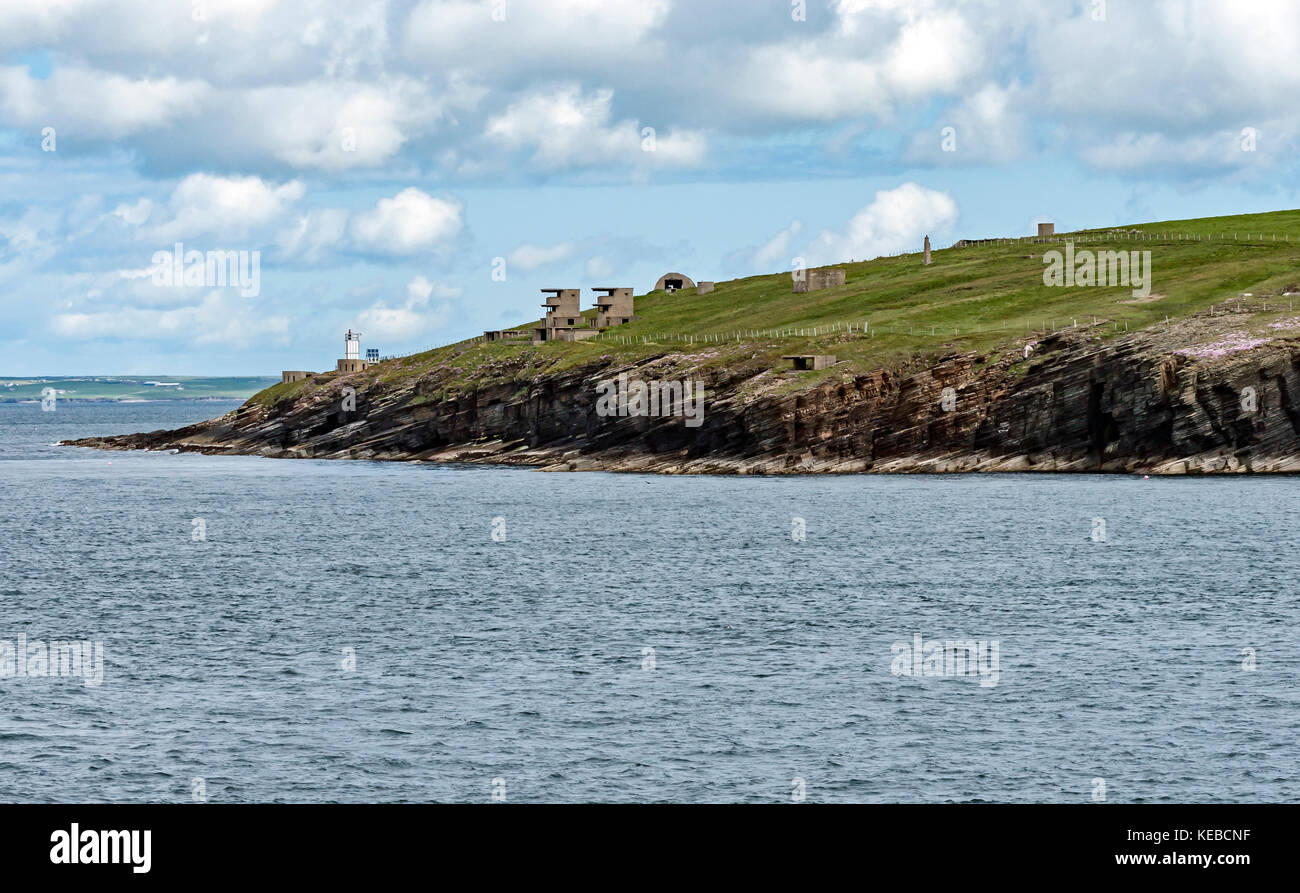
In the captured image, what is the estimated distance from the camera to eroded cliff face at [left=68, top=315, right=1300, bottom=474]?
5423 inches

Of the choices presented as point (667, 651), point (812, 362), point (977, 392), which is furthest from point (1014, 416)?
point (667, 651)

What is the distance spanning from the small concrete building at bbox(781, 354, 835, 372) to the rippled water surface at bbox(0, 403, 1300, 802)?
43158 millimetres

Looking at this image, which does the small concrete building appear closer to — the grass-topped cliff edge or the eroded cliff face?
the grass-topped cliff edge

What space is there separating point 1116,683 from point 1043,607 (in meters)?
18.6

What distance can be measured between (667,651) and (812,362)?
107 meters

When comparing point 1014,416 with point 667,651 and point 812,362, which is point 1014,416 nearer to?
point 812,362

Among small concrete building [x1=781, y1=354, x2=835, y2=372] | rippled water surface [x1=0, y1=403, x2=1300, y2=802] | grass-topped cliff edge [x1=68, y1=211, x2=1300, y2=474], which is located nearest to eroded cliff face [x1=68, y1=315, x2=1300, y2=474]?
grass-topped cliff edge [x1=68, y1=211, x2=1300, y2=474]

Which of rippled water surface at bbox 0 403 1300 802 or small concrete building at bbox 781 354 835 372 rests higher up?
small concrete building at bbox 781 354 835 372

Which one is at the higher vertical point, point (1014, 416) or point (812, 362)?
point (812, 362)

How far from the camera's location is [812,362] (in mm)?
163250

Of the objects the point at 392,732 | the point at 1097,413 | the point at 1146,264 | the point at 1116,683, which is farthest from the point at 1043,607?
the point at 1146,264

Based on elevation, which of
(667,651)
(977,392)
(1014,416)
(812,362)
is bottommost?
(667,651)
